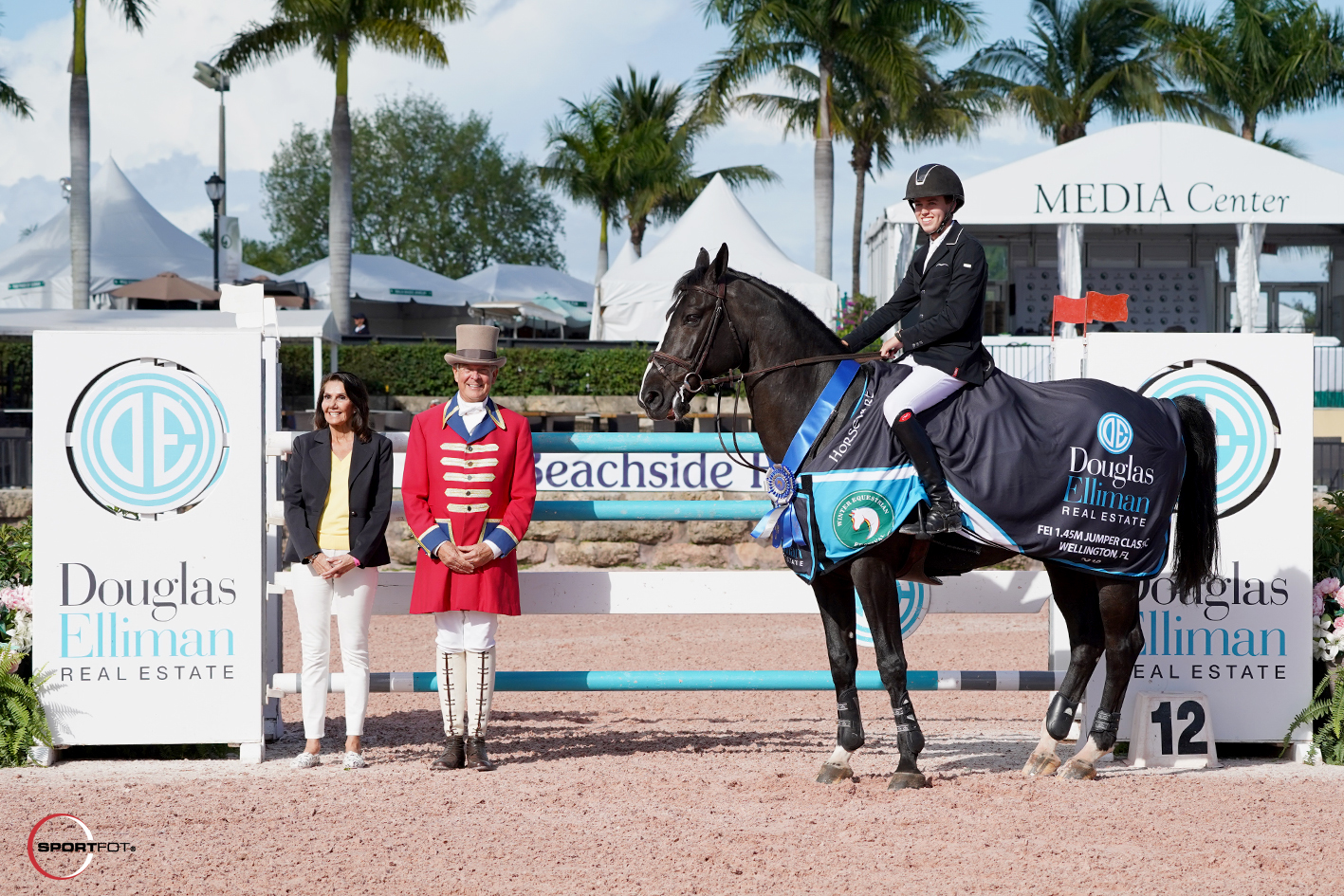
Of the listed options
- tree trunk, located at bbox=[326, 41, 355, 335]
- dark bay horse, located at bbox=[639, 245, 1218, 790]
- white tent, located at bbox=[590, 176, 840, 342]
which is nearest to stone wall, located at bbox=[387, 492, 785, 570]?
white tent, located at bbox=[590, 176, 840, 342]

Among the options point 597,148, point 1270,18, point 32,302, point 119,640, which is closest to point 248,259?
point 597,148

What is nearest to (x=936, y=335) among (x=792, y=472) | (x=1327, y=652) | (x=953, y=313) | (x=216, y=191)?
(x=953, y=313)

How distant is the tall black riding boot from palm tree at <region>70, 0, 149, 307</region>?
762 inches

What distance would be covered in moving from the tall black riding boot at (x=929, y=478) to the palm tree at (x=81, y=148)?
19359 millimetres

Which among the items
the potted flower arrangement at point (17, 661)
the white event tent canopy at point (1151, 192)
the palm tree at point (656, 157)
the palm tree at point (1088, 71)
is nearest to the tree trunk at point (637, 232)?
the palm tree at point (656, 157)

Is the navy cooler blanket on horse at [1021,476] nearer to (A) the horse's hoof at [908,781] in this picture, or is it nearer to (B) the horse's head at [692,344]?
(B) the horse's head at [692,344]

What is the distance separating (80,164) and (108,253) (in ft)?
11.9

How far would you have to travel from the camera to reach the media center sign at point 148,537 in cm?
586

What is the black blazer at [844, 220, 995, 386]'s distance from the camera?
5.12 meters

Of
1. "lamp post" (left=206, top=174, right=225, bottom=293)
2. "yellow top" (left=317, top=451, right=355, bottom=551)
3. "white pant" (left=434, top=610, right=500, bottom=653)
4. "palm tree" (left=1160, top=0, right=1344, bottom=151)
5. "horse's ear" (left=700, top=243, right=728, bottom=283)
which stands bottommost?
"white pant" (left=434, top=610, right=500, bottom=653)

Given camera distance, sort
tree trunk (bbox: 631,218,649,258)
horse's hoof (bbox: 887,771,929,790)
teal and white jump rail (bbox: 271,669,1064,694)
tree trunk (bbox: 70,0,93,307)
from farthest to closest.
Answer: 1. tree trunk (bbox: 631,218,649,258)
2. tree trunk (bbox: 70,0,93,307)
3. teal and white jump rail (bbox: 271,669,1064,694)
4. horse's hoof (bbox: 887,771,929,790)

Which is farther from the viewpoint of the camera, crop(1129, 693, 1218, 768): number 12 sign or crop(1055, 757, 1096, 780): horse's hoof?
crop(1129, 693, 1218, 768): number 12 sign

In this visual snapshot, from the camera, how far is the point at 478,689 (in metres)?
5.61

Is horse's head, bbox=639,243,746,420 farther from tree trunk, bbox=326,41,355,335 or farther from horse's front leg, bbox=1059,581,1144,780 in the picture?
tree trunk, bbox=326,41,355,335
